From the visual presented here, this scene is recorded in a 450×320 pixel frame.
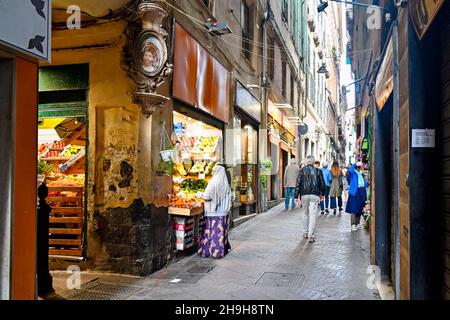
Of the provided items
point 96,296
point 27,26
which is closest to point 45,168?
point 96,296

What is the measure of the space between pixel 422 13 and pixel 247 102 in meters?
9.80

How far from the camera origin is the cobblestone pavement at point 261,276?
5.51 meters

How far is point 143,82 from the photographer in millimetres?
6430

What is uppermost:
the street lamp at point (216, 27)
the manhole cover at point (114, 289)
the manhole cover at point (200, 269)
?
the street lamp at point (216, 27)

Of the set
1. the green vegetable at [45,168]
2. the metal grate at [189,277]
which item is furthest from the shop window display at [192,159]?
the green vegetable at [45,168]

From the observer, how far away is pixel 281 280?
621 cm

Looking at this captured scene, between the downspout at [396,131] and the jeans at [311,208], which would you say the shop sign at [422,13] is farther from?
the jeans at [311,208]

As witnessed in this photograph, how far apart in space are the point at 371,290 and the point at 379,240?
1.06 metres

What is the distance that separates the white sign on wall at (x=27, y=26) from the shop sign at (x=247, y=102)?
27.3 feet

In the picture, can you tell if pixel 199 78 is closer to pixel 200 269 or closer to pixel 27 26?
pixel 200 269

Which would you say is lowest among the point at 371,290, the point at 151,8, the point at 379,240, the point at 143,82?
the point at 371,290

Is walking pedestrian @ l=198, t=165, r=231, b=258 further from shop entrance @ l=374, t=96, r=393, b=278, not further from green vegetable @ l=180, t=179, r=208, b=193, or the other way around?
shop entrance @ l=374, t=96, r=393, b=278
